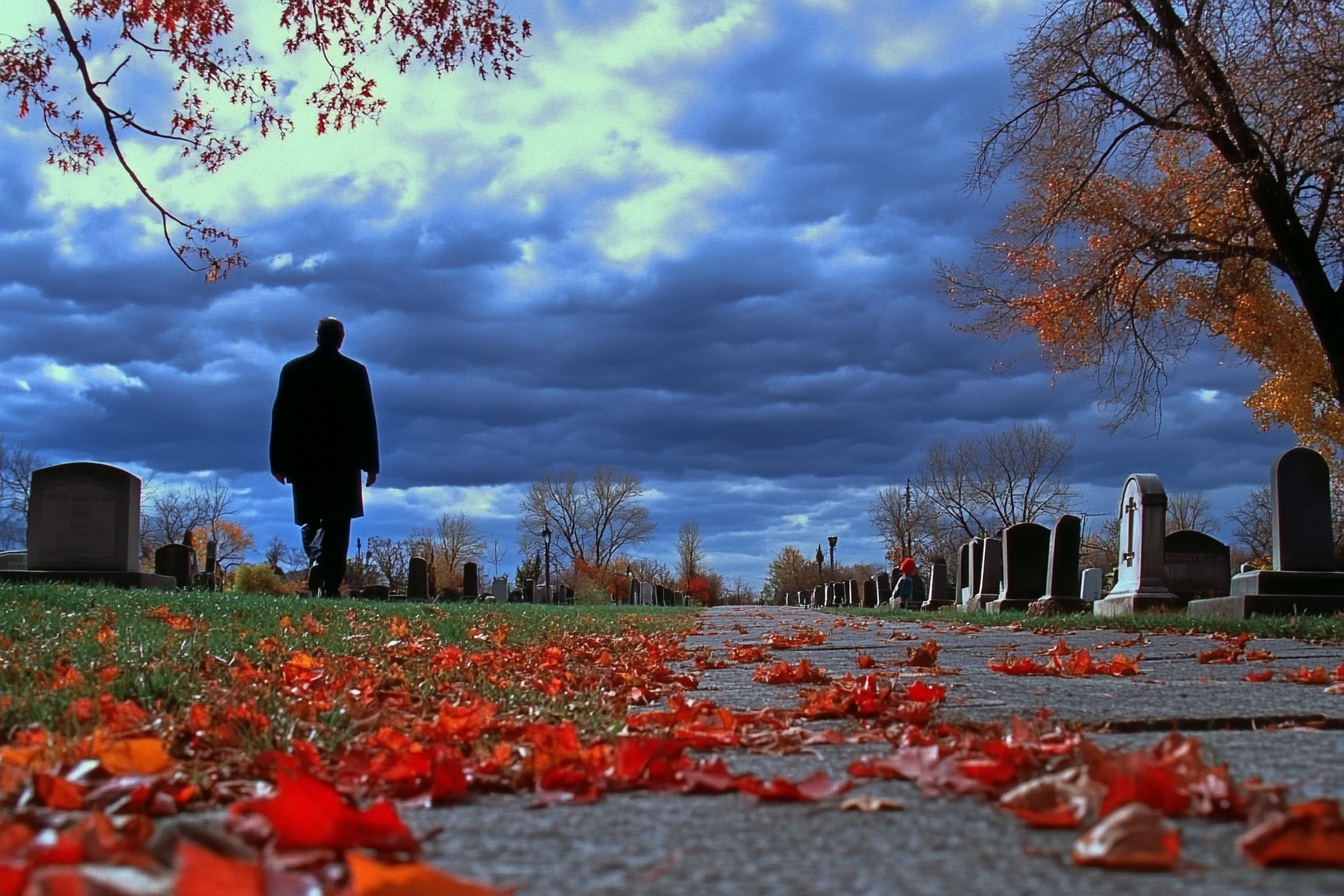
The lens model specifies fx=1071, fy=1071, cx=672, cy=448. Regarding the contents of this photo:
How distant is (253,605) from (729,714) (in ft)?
20.2

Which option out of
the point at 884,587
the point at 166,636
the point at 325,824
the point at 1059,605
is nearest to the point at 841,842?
the point at 325,824

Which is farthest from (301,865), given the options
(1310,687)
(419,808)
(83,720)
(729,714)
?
(1310,687)

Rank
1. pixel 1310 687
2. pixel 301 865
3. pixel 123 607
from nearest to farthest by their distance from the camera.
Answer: pixel 301 865 → pixel 1310 687 → pixel 123 607

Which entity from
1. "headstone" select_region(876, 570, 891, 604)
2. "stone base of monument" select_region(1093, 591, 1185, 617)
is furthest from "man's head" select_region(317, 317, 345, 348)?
"headstone" select_region(876, 570, 891, 604)

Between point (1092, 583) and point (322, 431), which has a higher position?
point (322, 431)

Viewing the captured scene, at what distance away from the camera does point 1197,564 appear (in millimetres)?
21406

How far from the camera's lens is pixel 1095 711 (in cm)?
312

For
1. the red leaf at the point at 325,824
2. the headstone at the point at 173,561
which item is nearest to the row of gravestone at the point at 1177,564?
the red leaf at the point at 325,824

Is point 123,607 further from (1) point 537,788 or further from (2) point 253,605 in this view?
(1) point 537,788

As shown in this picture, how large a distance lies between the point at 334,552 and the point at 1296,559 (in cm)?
1099

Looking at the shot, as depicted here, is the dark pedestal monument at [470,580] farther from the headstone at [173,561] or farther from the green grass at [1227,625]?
the green grass at [1227,625]

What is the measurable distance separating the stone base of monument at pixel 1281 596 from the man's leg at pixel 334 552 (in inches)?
364

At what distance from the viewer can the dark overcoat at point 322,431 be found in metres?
10.5

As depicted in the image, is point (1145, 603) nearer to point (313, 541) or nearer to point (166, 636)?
point (313, 541)
